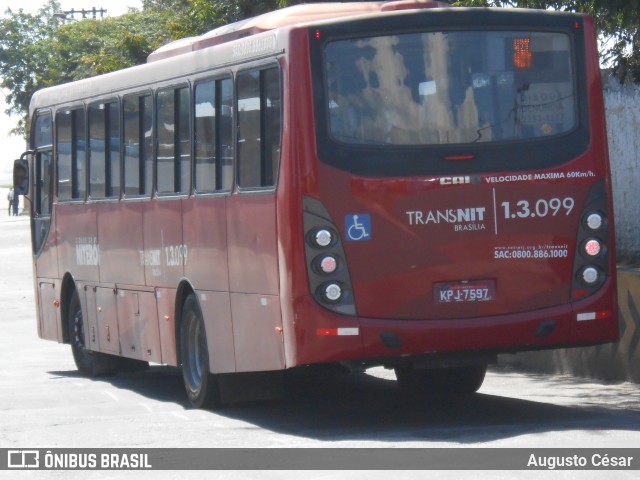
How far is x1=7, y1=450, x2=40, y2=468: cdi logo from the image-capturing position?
9898 mm

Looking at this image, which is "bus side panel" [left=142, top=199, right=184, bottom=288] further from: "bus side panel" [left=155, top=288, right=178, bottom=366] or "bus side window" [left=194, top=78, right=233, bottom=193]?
"bus side window" [left=194, top=78, right=233, bottom=193]

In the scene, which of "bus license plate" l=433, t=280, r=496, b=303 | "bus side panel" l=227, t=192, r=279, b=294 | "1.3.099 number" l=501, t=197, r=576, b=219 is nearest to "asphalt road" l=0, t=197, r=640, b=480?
"bus license plate" l=433, t=280, r=496, b=303

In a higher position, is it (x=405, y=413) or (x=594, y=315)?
(x=594, y=315)

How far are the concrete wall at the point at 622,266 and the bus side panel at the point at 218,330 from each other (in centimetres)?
401

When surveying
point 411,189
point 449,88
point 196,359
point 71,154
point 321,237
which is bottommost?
point 196,359

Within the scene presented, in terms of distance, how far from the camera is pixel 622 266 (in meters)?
15.5

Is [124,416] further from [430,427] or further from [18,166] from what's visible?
[18,166]

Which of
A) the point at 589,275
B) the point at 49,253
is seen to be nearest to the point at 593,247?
the point at 589,275

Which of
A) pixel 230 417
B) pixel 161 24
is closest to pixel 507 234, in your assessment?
pixel 230 417

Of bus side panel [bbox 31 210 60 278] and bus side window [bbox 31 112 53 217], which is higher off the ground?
bus side window [bbox 31 112 53 217]

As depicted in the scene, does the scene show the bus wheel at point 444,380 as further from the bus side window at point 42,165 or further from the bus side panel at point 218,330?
the bus side window at point 42,165

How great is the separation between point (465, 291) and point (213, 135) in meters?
2.67

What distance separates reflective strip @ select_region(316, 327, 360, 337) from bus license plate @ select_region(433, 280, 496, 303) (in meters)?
0.65

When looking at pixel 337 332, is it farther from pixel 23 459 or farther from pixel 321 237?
pixel 23 459
